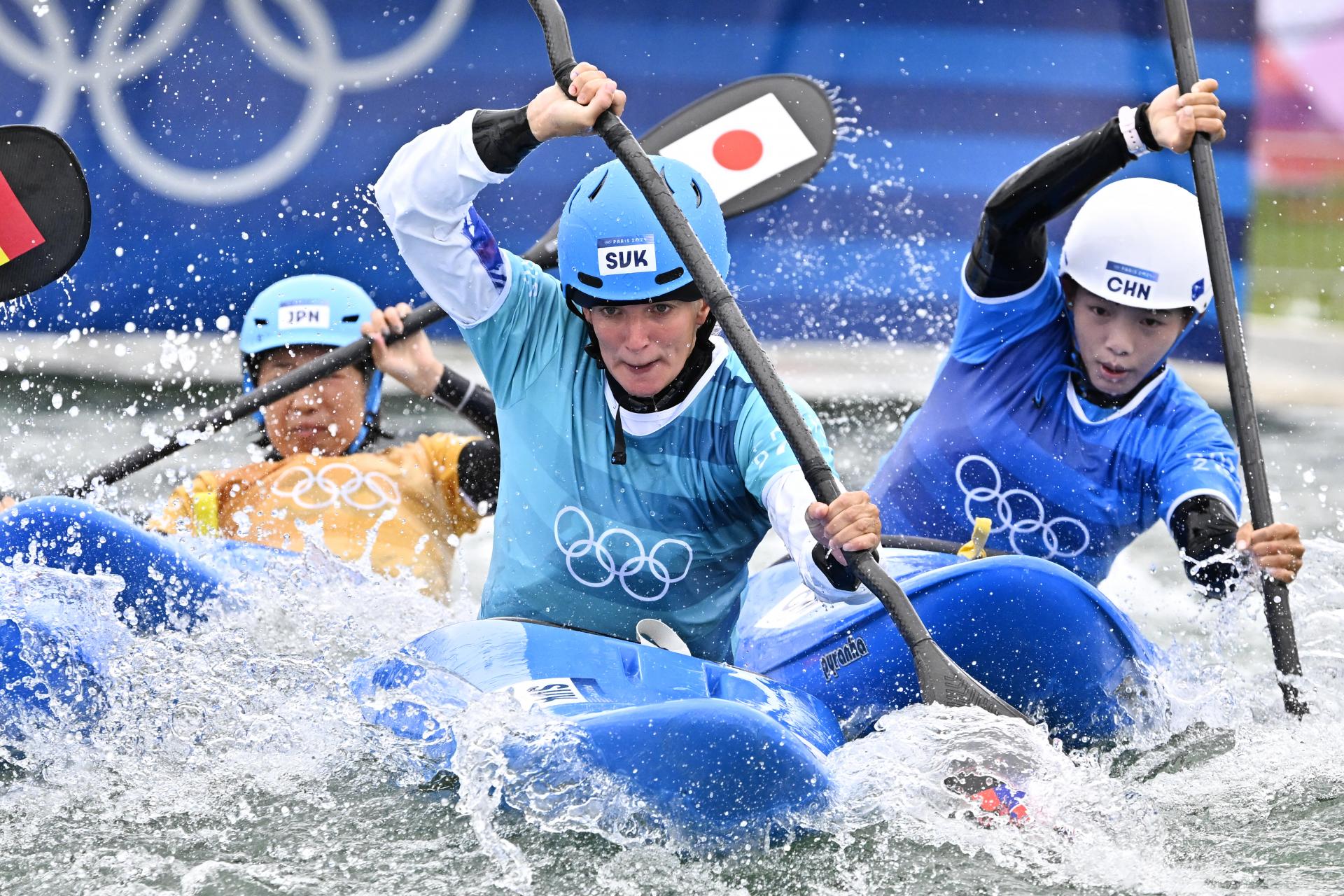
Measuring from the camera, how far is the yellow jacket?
4992 mm

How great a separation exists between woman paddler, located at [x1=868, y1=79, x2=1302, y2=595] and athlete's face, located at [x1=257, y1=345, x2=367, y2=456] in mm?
1832

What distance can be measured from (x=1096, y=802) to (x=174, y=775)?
1.91 metres

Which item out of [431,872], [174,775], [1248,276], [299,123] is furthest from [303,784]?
[1248,276]

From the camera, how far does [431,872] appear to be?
2934 millimetres

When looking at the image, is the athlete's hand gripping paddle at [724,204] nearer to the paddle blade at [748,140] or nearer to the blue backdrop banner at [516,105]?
the paddle blade at [748,140]

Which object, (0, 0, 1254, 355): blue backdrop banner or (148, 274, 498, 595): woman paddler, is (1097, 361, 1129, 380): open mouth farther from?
(0, 0, 1254, 355): blue backdrop banner

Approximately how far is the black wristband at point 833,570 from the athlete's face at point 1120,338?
1.41 meters

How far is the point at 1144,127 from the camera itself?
4.17 metres

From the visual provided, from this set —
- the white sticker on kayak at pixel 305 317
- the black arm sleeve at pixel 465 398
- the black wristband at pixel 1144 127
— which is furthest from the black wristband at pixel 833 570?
the white sticker on kayak at pixel 305 317

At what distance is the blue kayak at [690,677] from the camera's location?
2.93 meters

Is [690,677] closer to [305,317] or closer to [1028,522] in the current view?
[1028,522]

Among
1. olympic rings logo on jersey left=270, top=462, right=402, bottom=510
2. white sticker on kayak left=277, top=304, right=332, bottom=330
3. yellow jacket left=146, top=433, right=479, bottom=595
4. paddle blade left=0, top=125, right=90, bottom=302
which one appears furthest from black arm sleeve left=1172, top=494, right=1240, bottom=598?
paddle blade left=0, top=125, right=90, bottom=302

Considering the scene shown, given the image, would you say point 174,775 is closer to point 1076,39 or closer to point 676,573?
point 676,573

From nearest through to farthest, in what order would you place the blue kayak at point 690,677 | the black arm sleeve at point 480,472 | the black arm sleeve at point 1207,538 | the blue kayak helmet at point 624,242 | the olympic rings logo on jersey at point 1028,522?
1. the blue kayak at point 690,677
2. the blue kayak helmet at point 624,242
3. the black arm sleeve at point 1207,538
4. the olympic rings logo on jersey at point 1028,522
5. the black arm sleeve at point 480,472
